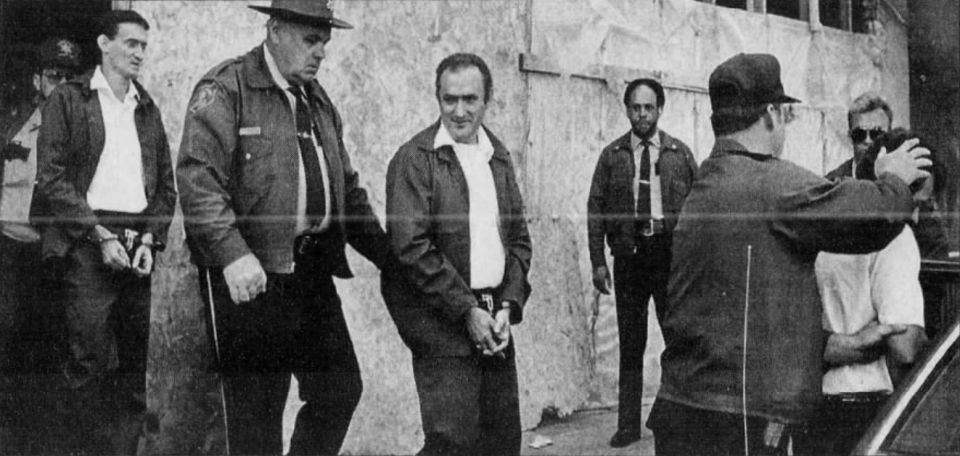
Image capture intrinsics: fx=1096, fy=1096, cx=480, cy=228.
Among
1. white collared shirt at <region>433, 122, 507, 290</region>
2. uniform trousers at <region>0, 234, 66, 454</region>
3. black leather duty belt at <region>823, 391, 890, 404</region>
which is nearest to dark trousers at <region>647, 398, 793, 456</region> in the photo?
black leather duty belt at <region>823, 391, 890, 404</region>

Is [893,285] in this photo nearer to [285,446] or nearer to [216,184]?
[216,184]

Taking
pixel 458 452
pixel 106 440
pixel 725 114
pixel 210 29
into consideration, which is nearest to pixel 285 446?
pixel 106 440

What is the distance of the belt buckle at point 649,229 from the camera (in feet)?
10.8

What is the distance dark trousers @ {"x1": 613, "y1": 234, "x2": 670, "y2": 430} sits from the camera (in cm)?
328

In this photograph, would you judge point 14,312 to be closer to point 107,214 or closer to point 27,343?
point 27,343

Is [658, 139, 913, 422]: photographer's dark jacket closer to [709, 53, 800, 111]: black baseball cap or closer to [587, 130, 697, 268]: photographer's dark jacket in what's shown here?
[709, 53, 800, 111]: black baseball cap

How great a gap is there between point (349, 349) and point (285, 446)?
1.72 ft

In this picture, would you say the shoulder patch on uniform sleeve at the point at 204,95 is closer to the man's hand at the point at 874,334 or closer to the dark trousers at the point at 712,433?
the dark trousers at the point at 712,433

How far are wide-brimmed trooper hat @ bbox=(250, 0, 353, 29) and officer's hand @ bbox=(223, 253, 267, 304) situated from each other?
2.07 ft

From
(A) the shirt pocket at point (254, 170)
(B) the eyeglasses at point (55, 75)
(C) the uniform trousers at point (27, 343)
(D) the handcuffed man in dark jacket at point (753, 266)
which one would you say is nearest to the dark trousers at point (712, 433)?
(D) the handcuffed man in dark jacket at point (753, 266)

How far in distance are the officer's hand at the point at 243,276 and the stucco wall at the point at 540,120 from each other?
22.9 inches

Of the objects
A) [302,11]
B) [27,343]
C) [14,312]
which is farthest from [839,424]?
[14,312]

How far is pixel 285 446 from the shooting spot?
3.14 meters

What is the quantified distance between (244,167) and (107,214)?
481 mm
